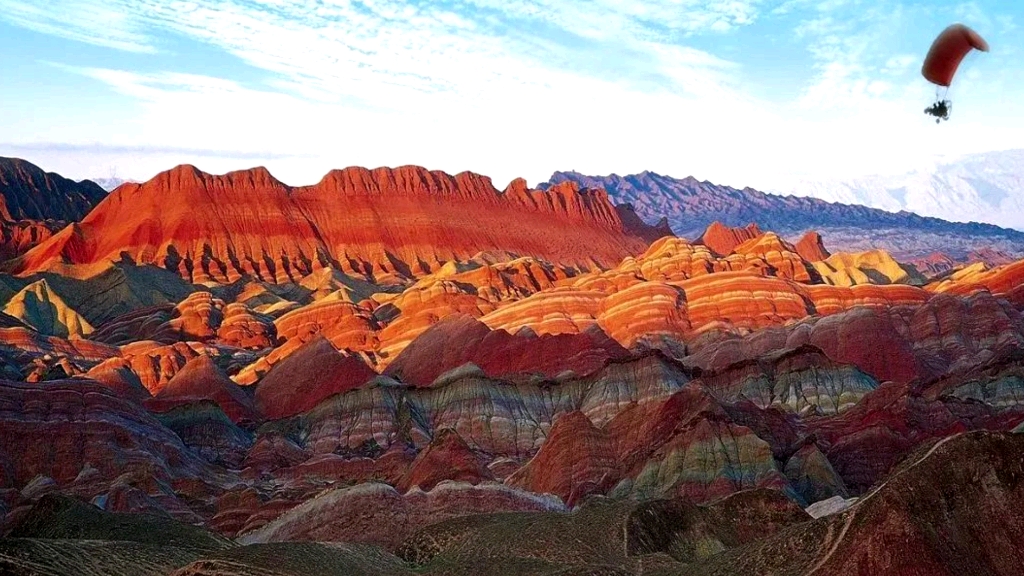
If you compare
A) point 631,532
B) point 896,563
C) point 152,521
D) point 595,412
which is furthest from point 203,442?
point 896,563

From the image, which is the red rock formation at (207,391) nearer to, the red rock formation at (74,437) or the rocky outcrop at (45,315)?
the red rock formation at (74,437)

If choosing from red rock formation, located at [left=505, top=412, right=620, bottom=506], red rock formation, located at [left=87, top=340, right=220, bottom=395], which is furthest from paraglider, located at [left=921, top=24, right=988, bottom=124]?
red rock formation, located at [left=87, top=340, right=220, bottom=395]

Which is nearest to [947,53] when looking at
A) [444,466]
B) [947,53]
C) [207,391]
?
[947,53]

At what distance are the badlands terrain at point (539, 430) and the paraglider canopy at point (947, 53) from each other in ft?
29.8

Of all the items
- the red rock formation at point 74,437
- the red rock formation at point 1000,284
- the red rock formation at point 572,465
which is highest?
the red rock formation at point 1000,284

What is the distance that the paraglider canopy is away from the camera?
1159 inches

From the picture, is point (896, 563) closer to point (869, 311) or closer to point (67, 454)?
point (67, 454)

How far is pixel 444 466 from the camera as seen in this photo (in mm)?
74188

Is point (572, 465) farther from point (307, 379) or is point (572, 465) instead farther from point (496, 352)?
point (307, 379)

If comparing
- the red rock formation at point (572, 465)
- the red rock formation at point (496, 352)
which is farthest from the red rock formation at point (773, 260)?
the red rock formation at point (572, 465)

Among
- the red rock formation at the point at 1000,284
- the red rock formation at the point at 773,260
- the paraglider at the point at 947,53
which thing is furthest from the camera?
the red rock formation at the point at 773,260

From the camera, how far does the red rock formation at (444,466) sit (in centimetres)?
7156

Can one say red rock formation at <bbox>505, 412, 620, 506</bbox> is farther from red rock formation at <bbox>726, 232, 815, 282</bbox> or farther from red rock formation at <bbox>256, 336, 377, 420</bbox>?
red rock formation at <bbox>726, 232, 815, 282</bbox>

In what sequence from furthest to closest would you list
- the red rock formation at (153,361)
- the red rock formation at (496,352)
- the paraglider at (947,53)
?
the red rock formation at (153,361), the red rock formation at (496,352), the paraglider at (947,53)
